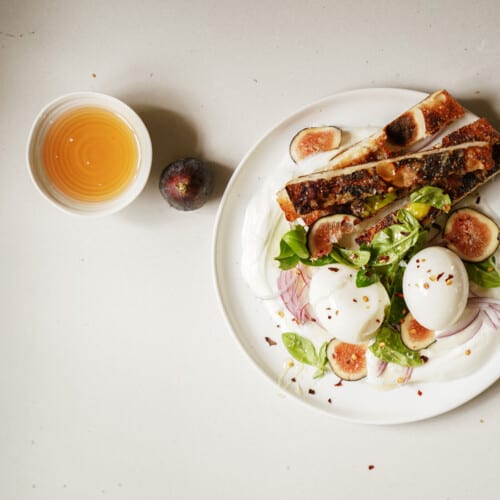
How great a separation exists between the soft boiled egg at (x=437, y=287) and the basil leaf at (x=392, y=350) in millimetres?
156

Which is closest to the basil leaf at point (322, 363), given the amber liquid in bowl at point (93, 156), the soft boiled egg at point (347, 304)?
the soft boiled egg at point (347, 304)

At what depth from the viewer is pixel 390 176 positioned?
6.98 ft

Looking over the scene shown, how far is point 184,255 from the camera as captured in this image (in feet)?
8.18

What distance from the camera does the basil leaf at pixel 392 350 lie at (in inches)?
88.5

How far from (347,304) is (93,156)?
1187mm

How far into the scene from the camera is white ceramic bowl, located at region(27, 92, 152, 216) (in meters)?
2.31

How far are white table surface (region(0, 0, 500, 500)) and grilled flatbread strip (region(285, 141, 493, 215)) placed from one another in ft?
1.05

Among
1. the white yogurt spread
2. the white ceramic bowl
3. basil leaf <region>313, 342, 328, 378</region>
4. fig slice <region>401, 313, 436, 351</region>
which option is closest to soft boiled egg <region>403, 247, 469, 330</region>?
the white yogurt spread

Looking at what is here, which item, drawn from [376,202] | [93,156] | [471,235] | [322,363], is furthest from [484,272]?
[93,156]

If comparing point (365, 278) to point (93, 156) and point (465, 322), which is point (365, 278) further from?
point (93, 156)

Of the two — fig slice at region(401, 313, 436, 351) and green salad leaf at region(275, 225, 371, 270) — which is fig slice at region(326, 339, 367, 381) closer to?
fig slice at region(401, 313, 436, 351)

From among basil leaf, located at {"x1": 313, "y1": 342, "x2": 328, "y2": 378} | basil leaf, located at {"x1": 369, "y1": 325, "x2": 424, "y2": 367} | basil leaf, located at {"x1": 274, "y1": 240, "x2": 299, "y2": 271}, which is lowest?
basil leaf, located at {"x1": 313, "y1": 342, "x2": 328, "y2": 378}

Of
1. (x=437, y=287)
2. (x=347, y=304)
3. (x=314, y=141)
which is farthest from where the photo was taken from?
(x=314, y=141)

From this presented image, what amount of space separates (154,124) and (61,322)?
38.6 inches
